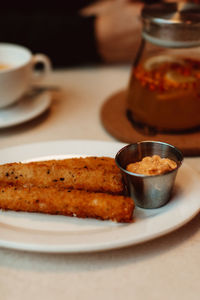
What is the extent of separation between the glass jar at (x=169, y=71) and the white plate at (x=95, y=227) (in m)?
0.18

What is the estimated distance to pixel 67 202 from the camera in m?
0.62

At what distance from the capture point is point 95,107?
1.08 meters

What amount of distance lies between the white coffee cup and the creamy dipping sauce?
18.4 inches

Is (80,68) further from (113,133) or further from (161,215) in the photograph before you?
(161,215)

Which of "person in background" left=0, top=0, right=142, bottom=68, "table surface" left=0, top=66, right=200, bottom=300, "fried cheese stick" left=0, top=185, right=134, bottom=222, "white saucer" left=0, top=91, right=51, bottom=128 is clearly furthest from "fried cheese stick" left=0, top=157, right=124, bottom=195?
"person in background" left=0, top=0, right=142, bottom=68

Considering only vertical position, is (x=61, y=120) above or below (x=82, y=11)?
below

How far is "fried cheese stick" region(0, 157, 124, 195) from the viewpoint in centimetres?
66

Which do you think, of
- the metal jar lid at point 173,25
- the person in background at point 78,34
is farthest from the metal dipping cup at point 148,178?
the person in background at point 78,34

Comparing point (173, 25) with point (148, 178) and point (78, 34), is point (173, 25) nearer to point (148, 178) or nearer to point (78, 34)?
point (148, 178)

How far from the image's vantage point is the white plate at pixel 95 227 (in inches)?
21.4

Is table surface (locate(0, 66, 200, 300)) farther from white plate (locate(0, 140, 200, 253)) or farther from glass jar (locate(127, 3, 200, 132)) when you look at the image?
glass jar (locate(127, 3, 200, 132))

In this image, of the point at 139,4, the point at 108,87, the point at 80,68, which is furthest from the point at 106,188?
the point at 139,4

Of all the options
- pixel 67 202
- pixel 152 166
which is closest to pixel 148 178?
pixel 152 166

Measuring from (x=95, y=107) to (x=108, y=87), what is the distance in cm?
14
